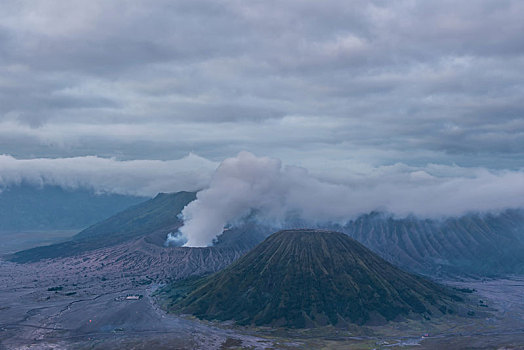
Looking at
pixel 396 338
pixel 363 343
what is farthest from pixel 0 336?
pixel 396 338

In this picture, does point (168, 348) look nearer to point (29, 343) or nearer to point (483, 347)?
point (29, 343)

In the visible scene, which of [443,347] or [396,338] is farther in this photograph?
[396,338]

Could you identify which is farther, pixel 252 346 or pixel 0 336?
pixel 0 336

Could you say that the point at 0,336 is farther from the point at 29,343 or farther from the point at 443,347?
the point at 443,347

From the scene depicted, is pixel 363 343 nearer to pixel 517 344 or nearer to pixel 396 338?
pixel 396 338

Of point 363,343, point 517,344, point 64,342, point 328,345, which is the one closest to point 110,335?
point 64,342

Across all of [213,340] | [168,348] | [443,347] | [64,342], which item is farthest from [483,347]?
[64,342]
